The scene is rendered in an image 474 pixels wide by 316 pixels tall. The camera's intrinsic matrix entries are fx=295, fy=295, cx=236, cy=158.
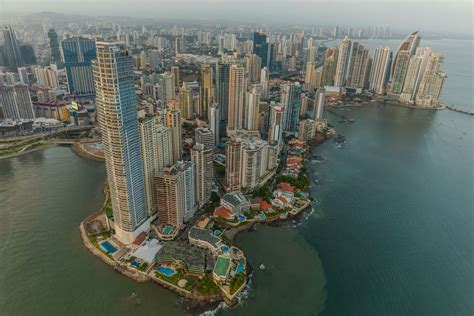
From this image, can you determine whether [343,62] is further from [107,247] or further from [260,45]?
[107,247]

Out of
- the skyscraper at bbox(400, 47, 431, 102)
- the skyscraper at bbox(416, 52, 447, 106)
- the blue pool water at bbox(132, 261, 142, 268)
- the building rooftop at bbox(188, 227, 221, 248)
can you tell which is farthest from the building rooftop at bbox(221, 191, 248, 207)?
the skyscraper at bbox(416, 52, 447, 106)

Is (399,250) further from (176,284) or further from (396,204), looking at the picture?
(176,284)

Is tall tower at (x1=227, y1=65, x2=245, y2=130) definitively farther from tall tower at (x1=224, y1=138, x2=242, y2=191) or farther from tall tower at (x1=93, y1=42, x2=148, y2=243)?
tall tower at (x1=93, y1=42, x2=148, y2=243)

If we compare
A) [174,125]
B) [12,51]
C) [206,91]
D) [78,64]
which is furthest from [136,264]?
[12,51]

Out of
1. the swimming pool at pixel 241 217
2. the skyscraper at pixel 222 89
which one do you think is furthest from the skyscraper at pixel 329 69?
the swimming pool at pixel 241 217

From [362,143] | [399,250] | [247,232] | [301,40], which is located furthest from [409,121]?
[301,40]
